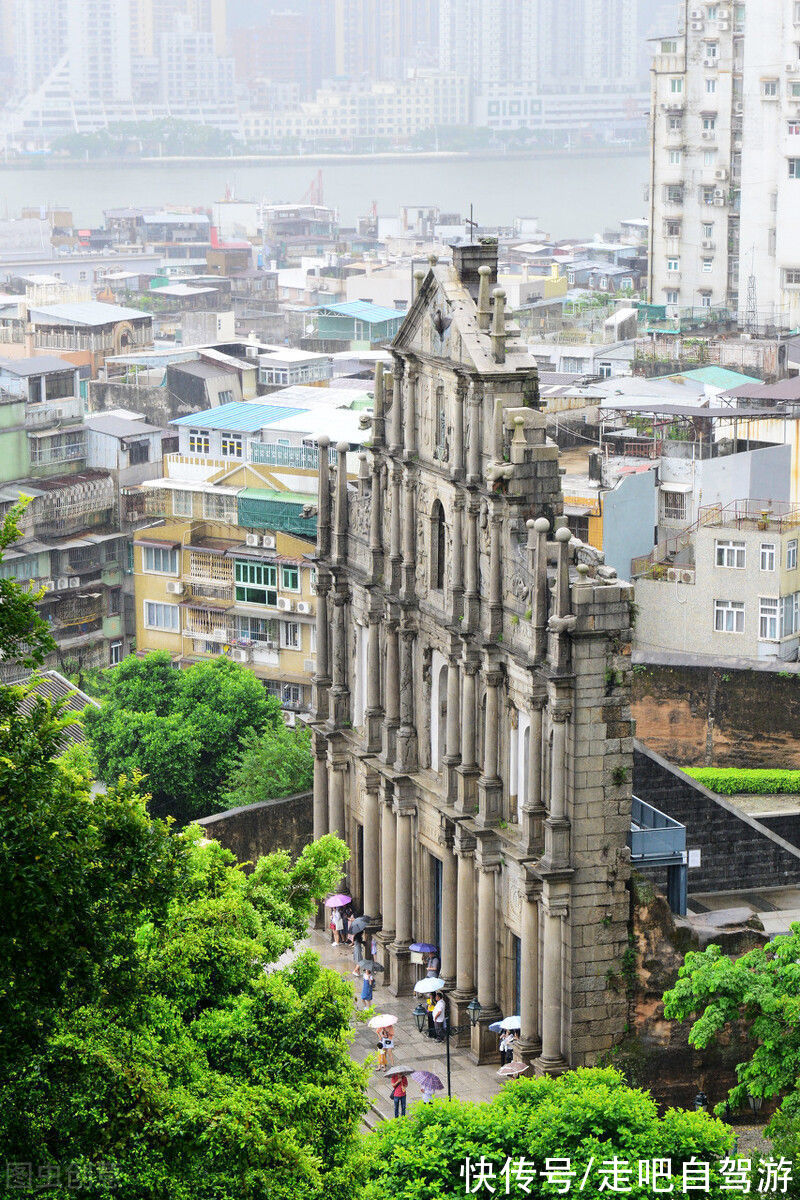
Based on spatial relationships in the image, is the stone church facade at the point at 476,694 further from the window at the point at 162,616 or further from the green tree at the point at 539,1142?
the window at the point at 162,616

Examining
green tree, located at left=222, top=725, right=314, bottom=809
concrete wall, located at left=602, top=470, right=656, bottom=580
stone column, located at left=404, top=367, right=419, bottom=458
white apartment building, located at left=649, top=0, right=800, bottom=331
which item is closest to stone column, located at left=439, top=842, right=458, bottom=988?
stone column, located at left=404, top=367, right=419, bottom=458

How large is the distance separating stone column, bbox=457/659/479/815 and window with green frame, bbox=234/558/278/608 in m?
35.9

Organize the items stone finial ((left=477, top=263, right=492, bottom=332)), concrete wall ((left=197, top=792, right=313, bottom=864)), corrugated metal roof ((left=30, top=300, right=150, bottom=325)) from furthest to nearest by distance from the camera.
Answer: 1. corrugated metal roof ((left=30, top=300, right=150, bottom=325))
2. concrete wall ((left=197, top=792, right=313, bottom=864))
3. stone finial ((left=477, top=263, right=492, bottom=332))

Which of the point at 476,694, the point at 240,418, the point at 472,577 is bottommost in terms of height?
the point at 476,694

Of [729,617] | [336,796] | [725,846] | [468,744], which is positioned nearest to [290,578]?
[729,617]

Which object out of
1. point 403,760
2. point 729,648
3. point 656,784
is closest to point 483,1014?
point 403,760

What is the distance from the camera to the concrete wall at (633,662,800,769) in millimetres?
70500

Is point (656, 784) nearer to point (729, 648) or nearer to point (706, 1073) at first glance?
point (706, 1073)

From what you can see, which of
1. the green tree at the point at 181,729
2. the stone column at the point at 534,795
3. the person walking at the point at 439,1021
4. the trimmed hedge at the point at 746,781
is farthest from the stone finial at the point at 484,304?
the green tree at the point at 181,729

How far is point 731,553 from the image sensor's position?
7656 cm

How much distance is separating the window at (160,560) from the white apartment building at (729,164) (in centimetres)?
5160

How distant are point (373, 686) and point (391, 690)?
1536mm

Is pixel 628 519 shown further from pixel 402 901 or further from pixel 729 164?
pixel 729 164

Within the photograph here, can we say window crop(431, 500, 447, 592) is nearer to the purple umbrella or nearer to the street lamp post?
Answer: the street lamp post
